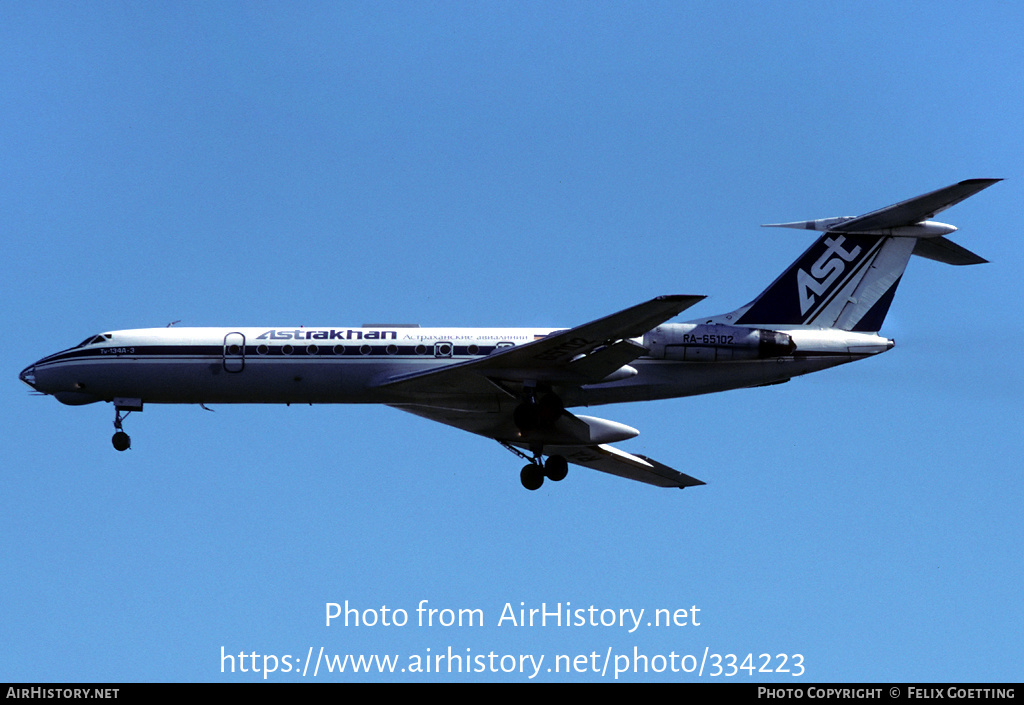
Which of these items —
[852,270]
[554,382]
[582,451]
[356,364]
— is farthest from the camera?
[582,451]

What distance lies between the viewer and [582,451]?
118ft

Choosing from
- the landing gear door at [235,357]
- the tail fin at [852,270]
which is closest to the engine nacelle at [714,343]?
the tail fin at [852,270]

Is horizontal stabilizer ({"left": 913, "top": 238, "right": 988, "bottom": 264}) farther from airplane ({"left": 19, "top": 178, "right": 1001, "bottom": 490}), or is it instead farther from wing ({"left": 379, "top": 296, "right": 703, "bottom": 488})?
wing ({"left": 379, "top": 296, "right": 703, "bottom": 488})

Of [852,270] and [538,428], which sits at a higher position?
[852,270]

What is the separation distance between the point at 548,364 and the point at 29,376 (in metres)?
13.5

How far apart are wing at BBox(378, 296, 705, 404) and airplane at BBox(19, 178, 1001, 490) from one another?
0.15ft

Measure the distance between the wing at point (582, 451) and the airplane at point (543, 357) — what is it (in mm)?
178

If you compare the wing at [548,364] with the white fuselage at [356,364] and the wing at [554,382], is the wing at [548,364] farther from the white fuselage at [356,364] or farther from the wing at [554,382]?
the white fuselage at [356,364]

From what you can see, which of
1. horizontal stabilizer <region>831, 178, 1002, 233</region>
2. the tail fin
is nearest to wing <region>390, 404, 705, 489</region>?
the tail fin

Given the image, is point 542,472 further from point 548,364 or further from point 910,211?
point 910,211

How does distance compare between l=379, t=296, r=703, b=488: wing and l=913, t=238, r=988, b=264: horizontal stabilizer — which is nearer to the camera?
l=379, t=296, r=703, b=488: wing

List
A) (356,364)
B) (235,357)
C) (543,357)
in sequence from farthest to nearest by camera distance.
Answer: (235,357) < (356,364) < (543,357)

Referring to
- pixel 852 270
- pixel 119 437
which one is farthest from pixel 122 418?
pixel 852 270

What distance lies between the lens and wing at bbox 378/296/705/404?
29.3 meters
